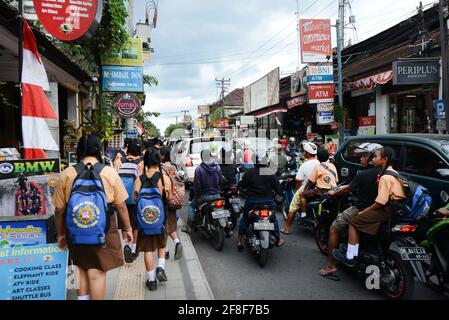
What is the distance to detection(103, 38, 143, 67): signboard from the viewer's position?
11.7 metres

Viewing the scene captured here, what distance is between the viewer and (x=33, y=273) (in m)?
3.27

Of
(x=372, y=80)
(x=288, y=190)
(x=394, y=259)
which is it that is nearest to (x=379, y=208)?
(x=394, y=259)

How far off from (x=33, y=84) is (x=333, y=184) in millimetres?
4744

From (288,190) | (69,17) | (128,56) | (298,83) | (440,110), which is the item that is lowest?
(288,190)

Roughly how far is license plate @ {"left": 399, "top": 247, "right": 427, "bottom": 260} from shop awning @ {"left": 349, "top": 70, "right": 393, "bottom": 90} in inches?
404

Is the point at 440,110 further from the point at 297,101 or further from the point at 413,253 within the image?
the point at 297,101

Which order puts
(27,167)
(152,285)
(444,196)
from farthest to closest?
(444,196)
(152,285)
(27,167)

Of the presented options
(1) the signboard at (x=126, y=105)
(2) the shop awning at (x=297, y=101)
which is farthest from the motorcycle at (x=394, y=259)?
(2) the shop awning at (x=297, y=101)

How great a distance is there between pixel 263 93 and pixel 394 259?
26111mm

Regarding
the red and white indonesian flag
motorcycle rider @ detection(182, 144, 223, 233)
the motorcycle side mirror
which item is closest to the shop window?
the motorcycle side mirror

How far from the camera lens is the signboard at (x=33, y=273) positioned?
3.20 metres

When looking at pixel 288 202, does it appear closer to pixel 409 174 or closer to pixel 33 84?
pixel 409 174

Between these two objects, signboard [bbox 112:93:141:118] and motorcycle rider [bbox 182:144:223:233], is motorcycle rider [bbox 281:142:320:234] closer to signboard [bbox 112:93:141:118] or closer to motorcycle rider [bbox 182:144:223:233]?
motorcycle rider [bbox 182:144:223:233]
